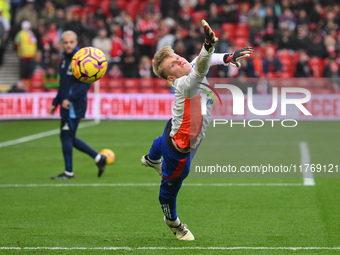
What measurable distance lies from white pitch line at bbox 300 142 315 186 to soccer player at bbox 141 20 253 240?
13.8 ft

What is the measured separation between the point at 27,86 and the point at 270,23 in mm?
9684

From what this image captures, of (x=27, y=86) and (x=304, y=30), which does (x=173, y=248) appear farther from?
(x=304, y=30)

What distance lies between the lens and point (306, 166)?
39.1ft

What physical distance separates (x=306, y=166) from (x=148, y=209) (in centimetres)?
453

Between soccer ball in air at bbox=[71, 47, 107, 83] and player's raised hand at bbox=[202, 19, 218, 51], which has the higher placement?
player's raised hand at bbox=[202, 19, 218, 51]

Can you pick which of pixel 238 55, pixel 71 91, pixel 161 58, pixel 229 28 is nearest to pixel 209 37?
pixel 238 55

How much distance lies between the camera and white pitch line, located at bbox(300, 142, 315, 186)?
34.5ft

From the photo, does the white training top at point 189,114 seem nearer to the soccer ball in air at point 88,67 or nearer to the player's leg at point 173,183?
the player's leg at point 173,183

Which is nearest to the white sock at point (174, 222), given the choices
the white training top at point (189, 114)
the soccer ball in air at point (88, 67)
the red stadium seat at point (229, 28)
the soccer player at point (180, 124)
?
the soccer player at point (180, 124)

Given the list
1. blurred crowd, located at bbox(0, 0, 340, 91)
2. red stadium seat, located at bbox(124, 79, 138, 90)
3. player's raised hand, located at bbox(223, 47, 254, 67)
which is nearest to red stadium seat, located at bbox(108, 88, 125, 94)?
red stadium seat, located at bbox(124, 79, 138, 90)

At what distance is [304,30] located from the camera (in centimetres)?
2416

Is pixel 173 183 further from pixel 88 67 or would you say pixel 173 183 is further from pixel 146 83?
pixel 146 83

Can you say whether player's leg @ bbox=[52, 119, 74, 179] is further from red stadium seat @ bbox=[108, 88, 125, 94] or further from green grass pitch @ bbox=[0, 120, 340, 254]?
red stadium seat @ bbox=[108, 88, 125, 94]

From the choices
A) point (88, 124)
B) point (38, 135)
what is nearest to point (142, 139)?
point (38, 135)
